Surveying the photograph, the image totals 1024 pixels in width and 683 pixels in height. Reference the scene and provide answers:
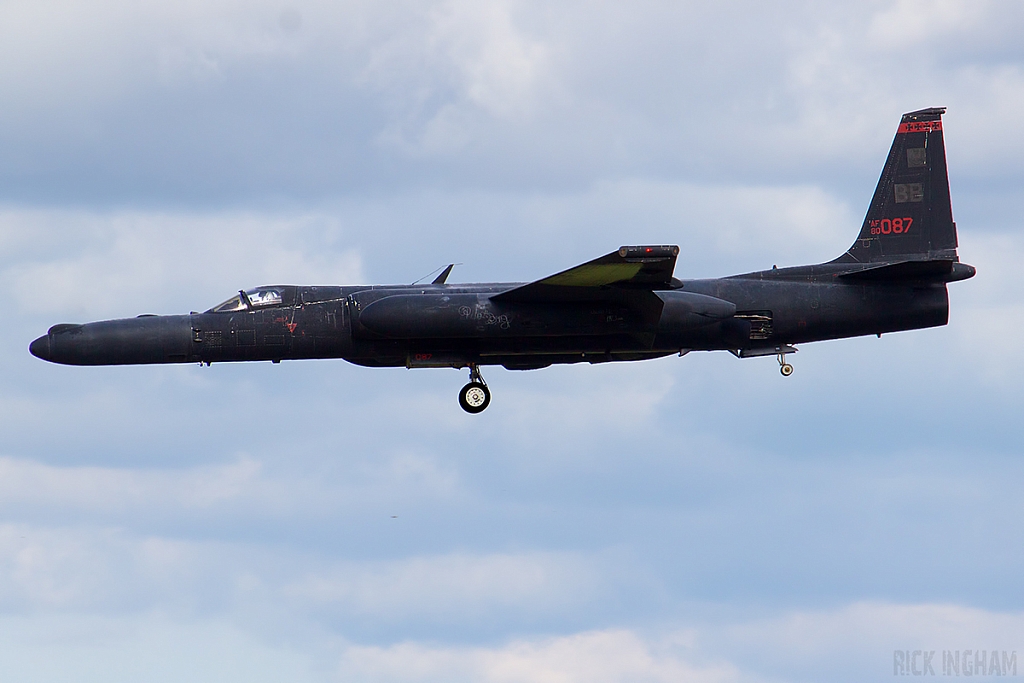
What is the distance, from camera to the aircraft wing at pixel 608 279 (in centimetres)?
2841

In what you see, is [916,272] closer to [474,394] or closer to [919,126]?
[919,126]

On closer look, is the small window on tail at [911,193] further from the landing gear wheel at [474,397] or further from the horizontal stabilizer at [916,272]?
the landing gear wheel at [474,397]

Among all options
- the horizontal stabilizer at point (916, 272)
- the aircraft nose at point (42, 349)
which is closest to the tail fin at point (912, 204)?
the horizontal stabilizer at point (916, 272)

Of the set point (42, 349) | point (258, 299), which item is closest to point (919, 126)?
point (258, 299)

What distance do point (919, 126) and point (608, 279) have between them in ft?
33.3

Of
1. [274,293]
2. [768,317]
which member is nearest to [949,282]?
[768,317]

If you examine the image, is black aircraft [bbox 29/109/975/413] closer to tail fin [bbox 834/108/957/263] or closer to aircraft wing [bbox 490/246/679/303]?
aircraft wing [bbox 490/246/679/303]

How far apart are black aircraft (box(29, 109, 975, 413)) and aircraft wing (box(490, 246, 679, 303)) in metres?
0.03

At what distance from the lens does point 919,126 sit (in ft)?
112

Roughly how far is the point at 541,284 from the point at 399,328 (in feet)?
10.4

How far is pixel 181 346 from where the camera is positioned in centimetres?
3064

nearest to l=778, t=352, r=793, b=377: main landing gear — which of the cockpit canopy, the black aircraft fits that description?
the black aircraft

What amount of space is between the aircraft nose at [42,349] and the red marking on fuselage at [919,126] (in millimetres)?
20897

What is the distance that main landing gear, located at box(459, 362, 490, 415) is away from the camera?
104 feet
